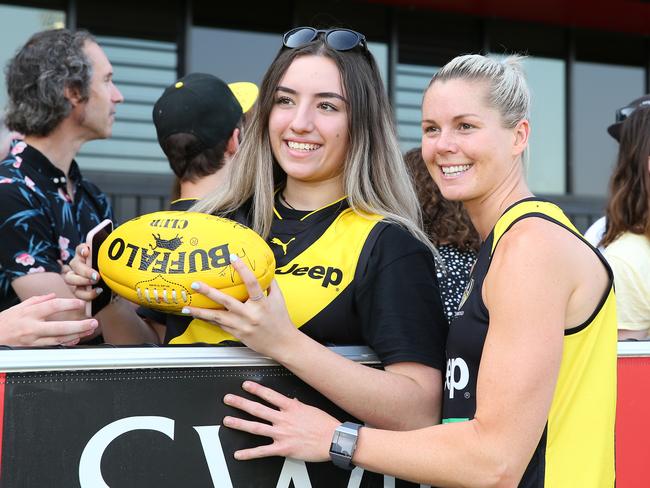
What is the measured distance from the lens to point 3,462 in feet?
6.05

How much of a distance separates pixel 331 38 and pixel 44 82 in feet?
4.81

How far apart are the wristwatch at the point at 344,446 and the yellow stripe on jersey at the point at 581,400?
44 cm

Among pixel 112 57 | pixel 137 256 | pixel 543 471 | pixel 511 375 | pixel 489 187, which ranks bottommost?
pixel 543 471

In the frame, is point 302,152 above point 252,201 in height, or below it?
above

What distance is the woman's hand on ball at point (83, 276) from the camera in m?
2.24

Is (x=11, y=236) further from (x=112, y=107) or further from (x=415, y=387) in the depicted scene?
(x=415, y=387)

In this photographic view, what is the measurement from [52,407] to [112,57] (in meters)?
7.54

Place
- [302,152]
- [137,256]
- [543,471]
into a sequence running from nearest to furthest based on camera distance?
[543,471] < [137,256] < [302,152]

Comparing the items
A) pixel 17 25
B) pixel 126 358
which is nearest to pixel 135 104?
pixel 17 25

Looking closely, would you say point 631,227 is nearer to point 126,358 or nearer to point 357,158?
point 357,158

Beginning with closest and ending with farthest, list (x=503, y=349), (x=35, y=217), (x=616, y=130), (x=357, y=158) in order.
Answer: (x=503, y=349) < (x=357, y=158) < (x=35, y=217) < (x=616, y=130)

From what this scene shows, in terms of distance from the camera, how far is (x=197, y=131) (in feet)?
10.4

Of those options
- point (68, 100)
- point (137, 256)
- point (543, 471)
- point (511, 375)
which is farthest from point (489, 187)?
point (68, 100)

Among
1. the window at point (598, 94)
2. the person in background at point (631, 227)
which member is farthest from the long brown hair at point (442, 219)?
the window at point (598, 94)
